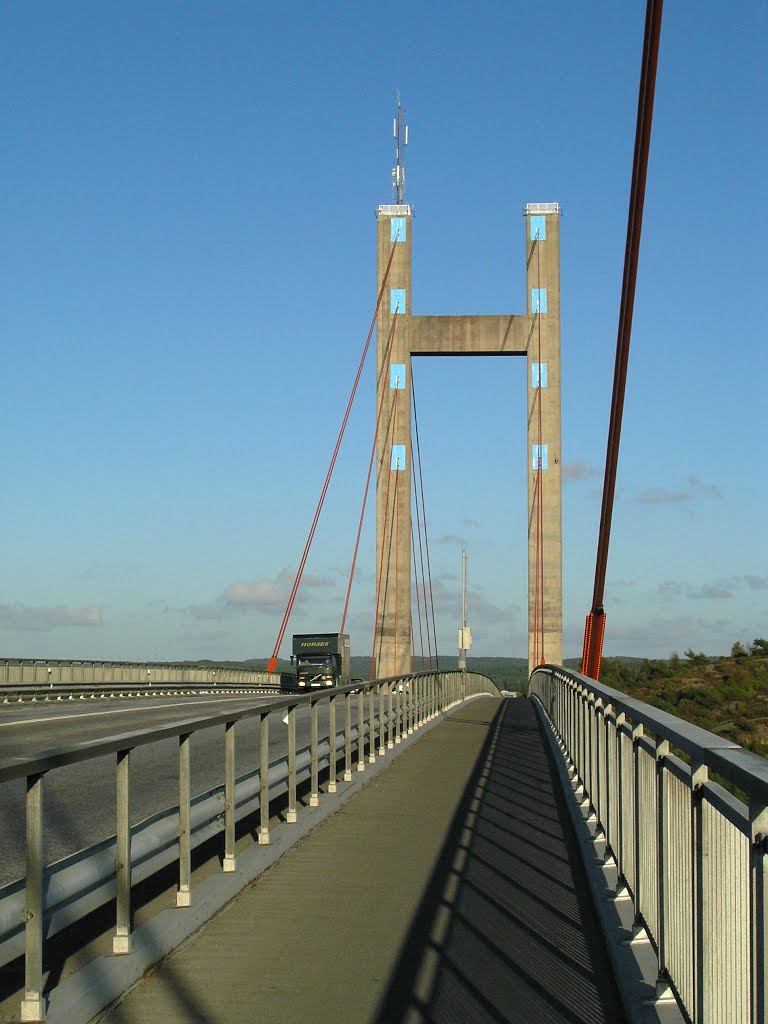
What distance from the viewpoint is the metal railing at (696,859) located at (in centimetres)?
329

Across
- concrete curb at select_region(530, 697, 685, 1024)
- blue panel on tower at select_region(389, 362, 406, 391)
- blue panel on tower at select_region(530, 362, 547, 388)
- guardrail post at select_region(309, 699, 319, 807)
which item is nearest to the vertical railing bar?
guardrail post at select_region(309, 699, 319, 807)

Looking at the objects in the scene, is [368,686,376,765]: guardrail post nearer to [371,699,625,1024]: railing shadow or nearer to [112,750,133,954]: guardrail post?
[371,699,625,1024]: railing shadow

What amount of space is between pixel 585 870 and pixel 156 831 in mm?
2952

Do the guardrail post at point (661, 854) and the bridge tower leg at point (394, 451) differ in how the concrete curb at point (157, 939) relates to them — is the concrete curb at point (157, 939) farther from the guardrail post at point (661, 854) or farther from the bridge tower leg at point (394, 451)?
the bridge tower leg at point (394, 451)

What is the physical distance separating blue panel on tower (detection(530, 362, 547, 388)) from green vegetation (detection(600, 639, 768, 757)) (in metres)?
12.1

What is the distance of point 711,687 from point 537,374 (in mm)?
23479

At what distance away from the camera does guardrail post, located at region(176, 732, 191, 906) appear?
21.7 ft

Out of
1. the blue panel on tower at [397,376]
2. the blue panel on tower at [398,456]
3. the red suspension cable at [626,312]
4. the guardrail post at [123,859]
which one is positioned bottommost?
the guardrail post at [123,859]

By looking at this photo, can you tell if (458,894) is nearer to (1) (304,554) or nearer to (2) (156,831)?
(2) (156,831)

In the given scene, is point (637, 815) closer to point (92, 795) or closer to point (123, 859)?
point (123, 859)

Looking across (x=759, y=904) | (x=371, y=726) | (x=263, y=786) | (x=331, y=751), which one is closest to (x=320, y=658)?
(x=371, y=726)

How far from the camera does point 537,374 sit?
42344 mm

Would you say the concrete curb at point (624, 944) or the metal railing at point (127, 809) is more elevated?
the metal railing at point (127, 809)

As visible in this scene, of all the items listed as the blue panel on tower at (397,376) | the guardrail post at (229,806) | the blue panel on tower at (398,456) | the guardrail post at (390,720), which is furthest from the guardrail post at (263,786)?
the blue panel on tower at (397,376)
